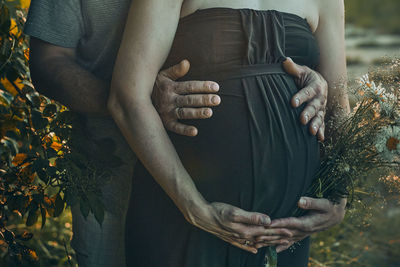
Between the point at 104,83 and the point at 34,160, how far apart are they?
0.41 m

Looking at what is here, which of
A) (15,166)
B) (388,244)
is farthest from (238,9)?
(388,244)

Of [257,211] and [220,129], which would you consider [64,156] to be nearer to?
[220,129]

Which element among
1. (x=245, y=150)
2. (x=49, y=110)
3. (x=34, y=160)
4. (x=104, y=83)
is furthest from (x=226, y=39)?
(x=34, y=160)

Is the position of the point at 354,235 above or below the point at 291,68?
below

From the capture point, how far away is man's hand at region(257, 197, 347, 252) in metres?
1.93

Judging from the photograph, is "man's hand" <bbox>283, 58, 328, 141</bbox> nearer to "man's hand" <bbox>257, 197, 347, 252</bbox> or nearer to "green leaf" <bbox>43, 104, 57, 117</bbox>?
"man's hand" <bbox>257, 197, 347, 252</bbox>

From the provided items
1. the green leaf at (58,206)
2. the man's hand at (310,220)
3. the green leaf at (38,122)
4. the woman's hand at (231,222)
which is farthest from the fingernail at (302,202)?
the green leaf at (38,122)

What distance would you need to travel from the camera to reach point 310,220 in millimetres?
1998

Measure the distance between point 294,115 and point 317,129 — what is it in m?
0.13

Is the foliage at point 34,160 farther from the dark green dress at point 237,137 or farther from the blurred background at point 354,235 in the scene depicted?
the dark green dress at point 237,137

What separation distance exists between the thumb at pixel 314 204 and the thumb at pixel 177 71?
0.65 m

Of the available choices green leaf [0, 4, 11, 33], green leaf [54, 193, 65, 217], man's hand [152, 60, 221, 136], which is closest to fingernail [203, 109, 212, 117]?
man's hand [152, 60, 221, 136]

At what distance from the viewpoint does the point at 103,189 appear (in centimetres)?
228

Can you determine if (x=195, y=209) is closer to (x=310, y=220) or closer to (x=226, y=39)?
(x=310, y=220)
